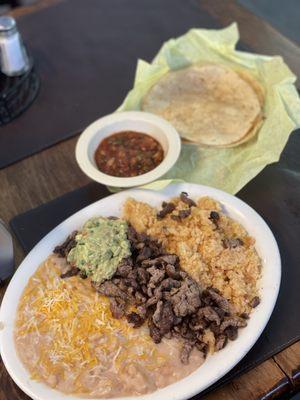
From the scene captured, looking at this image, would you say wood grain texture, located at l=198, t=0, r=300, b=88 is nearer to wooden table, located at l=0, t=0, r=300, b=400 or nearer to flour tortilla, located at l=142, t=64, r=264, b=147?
wooden table, located at l=0, t=0, r=300, b=400

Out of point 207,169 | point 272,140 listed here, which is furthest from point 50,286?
point 272,140

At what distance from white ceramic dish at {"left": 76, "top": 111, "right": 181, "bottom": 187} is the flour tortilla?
19 cm

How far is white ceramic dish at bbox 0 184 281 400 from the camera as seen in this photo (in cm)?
168

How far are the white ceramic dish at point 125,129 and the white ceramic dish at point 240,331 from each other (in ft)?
0.28

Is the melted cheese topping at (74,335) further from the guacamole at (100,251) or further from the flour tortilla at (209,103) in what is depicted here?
the flour tortilla at (209,103)

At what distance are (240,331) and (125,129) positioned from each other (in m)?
1.37

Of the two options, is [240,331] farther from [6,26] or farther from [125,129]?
[6,26]

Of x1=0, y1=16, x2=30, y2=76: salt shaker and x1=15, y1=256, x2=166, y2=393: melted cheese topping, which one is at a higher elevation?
x1=0, y1=16, x2=30, y2=76: salt shaker

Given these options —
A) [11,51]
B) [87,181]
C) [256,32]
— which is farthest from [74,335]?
[256,32]

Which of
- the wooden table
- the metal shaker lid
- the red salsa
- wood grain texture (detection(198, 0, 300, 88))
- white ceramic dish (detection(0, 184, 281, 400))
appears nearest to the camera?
white ceramic dish (detection(0, 184, 281, 400))

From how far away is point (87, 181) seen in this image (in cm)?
265

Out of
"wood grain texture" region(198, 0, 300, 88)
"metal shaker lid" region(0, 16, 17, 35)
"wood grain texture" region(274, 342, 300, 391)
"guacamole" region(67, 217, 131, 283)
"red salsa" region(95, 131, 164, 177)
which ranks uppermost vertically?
"metal shaker lid" region(0, 16, 17, 35)

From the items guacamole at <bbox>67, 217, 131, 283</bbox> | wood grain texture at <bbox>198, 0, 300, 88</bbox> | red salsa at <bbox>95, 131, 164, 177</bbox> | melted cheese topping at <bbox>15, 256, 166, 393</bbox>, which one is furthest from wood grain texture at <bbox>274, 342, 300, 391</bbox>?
wood grain texture at <bbox>198, 0, 300, 88</bbox>

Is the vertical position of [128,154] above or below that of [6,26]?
below
